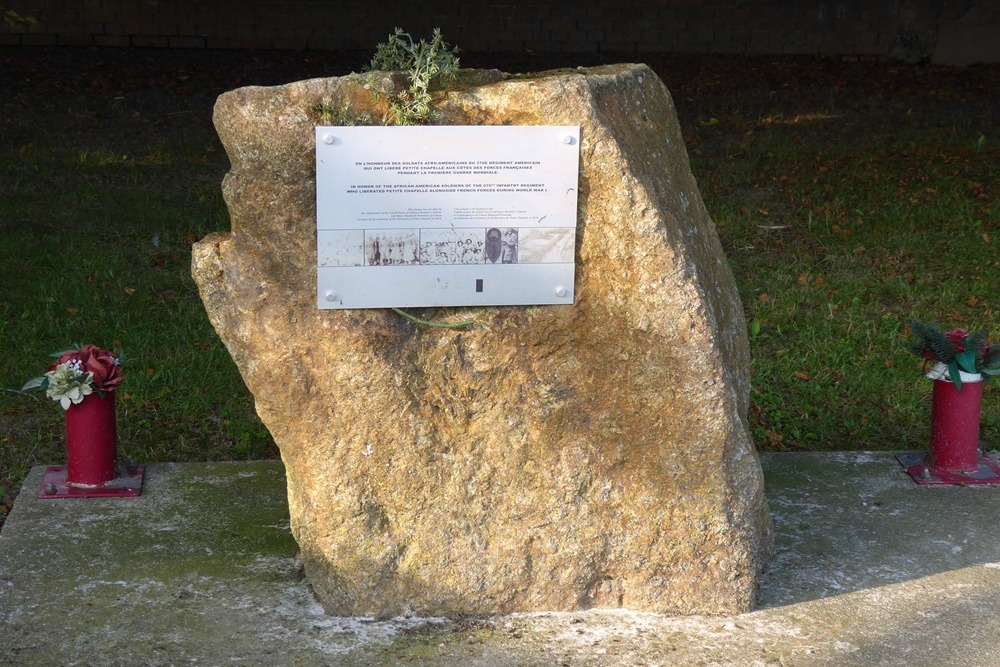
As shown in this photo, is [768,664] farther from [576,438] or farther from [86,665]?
[86,665]

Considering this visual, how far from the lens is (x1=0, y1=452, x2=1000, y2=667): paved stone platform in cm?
329

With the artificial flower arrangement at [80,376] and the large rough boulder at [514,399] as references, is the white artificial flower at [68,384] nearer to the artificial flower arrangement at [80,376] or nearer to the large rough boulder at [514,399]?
the artificial flower arrangement at [80,376]

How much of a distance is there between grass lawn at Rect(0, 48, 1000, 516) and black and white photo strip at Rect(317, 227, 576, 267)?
189 cm

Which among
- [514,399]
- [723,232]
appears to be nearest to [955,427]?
[514,399]

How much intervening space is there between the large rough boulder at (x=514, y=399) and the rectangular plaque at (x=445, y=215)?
49 mm

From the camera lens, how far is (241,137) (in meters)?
3.20

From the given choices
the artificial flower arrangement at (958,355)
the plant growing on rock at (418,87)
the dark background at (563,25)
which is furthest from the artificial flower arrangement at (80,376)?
the dark background at (563,25)

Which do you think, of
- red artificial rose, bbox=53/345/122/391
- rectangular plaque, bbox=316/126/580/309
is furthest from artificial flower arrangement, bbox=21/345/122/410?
rectangular plaque, bbox=316/126/580/309

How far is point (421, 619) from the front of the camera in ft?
11.5

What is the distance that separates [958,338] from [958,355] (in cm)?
9

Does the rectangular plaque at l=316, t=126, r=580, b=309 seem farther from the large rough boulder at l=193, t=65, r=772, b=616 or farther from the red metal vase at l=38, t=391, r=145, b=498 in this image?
the red metal vase at l=38, t=391, r=145, b=498

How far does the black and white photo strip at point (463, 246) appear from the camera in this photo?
130 inches

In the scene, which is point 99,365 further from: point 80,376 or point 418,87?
point 418,87

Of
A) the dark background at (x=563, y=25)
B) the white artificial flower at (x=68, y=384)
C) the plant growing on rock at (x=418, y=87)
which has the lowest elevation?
the white artificial flower at (x=68, y=384)
